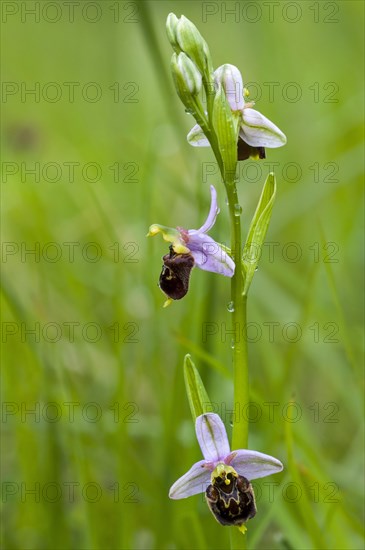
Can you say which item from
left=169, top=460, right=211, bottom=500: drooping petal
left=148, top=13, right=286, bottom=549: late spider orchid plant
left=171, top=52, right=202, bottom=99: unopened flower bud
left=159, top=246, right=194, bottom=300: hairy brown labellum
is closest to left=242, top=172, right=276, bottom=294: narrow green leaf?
left=148, top=13, right=286, bottom=549: late spider orchid plant

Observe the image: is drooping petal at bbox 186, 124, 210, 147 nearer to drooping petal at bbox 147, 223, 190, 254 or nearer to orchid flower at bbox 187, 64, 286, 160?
orchid flower at bbox 187, 64, 286, 160

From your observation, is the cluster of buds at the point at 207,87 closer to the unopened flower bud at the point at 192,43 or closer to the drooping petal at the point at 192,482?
the unopened flower bud at the point at 192,43

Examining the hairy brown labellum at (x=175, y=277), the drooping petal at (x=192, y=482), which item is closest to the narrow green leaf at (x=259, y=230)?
the hairy brown labellum at (x=175, y=277)

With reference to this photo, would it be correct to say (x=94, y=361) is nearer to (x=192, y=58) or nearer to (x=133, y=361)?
(x=133, y=361)

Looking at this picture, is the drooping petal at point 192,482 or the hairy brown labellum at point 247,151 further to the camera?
the hairy brown labellum at point 247,151

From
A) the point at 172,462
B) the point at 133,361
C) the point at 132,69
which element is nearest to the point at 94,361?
the point at 133,361

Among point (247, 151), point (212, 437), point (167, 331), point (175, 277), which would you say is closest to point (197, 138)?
point (247, 151)
